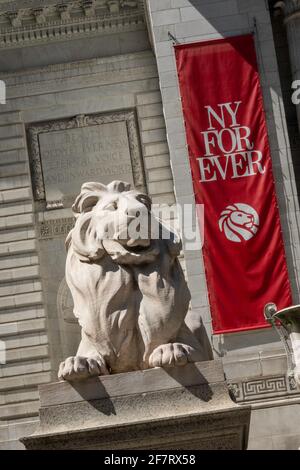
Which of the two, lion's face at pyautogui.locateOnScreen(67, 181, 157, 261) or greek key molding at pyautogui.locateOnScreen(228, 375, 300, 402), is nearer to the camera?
lion's face at pyautogui.locateOnScreen(67, 181, 157, 261)

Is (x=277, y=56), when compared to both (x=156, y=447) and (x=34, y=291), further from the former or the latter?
(x=156, y=447)

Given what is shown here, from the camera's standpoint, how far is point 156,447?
7719mm

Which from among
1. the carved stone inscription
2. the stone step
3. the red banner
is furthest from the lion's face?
the carved stone inscription

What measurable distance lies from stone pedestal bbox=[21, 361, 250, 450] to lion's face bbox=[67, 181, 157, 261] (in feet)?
3.21

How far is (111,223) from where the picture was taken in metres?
8.50

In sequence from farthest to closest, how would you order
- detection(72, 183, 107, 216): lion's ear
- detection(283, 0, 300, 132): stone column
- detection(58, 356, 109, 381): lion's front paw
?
detection(283, 0, 300, 132): stone column → detection(72, 183, 107, 216): lion's ear → detection(58, 356, 109, 381): lion's front paw

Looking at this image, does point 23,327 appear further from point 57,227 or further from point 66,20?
point 66,20

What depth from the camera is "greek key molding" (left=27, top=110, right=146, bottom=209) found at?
24203 mm

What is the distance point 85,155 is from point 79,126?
62 centimetres

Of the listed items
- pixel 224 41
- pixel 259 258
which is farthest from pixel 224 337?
pixel 224 41

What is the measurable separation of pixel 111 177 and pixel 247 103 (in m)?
3.74

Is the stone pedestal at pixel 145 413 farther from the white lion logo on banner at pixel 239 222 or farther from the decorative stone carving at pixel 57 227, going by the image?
the decorative stone carving at pixel 57 227

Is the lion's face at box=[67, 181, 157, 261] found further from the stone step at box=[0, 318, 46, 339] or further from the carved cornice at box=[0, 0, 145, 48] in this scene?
the carved cornice at box=[0, 0, 145, 48]

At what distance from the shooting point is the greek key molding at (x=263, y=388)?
814 inches
